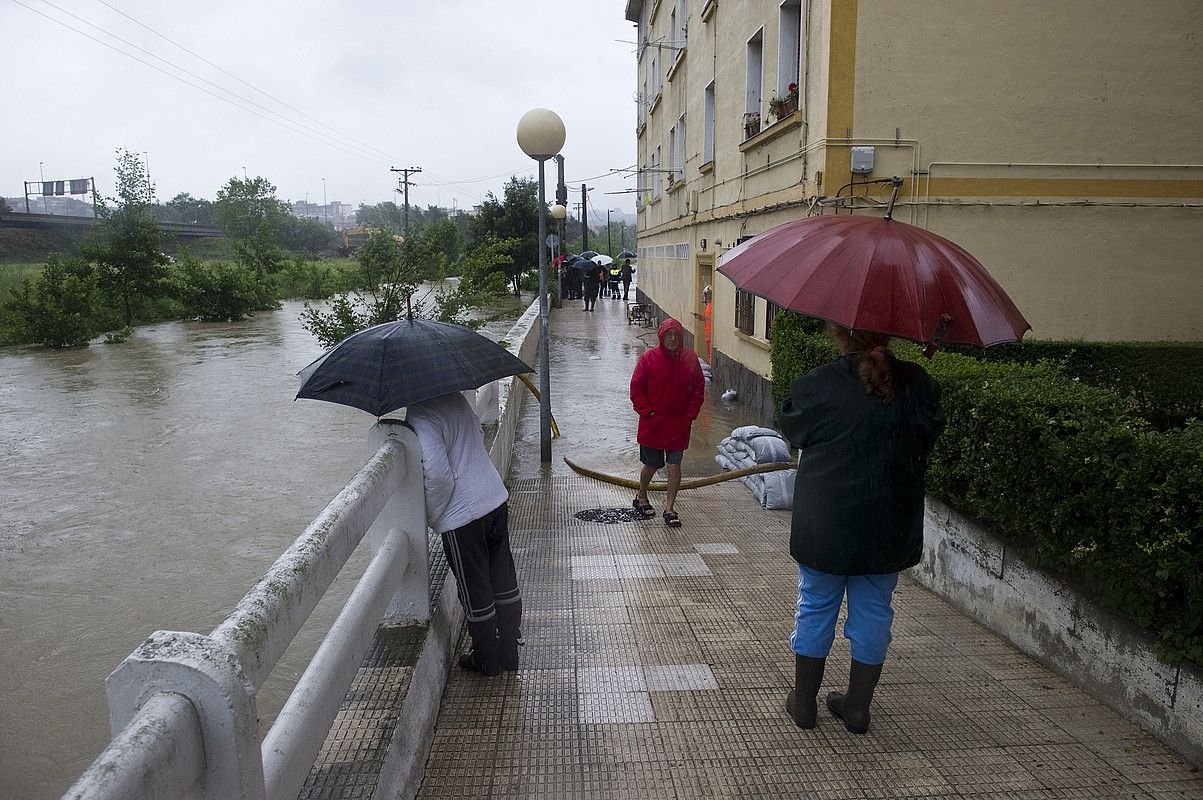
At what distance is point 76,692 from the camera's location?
6316mm

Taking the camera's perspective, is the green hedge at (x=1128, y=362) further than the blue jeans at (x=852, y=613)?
Yes

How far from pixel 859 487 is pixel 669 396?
342 cm

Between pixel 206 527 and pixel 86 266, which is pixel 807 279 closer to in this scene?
pixel 206 527

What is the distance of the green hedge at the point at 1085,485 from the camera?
3035 millimetres

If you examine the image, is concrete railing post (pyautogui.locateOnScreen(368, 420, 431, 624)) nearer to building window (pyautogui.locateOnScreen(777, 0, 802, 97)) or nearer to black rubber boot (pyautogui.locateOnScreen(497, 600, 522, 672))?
black rubber boot (pyautogui.locateOnScreen(497, 600, 522, 672))

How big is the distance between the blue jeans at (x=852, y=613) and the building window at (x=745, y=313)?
29.5ft

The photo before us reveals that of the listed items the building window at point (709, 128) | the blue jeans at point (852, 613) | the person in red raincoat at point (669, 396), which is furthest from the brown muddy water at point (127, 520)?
the building window at point (709, 128)

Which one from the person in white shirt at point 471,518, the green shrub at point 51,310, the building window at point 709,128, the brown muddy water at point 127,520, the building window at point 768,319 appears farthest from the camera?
the green shrub at point 51,310

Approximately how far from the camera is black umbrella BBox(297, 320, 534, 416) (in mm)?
3117

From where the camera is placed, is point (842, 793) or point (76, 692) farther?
point (76, 692)

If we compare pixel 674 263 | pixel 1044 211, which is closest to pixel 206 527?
pixel 1044 211

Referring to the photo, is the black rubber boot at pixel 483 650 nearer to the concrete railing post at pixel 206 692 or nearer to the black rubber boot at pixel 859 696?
the black rubber boot at pixel 859 696

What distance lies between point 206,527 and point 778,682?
811 centimetres

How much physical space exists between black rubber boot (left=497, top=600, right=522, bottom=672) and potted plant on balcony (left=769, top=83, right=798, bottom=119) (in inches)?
300
